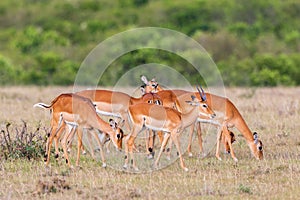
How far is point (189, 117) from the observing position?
38.3 ft

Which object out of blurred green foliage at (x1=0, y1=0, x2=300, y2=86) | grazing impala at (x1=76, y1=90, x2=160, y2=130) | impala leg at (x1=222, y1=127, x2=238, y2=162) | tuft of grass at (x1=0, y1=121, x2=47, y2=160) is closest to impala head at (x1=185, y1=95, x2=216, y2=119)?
impala leg at (x1=222, y1=127, x2=238, y2=162)

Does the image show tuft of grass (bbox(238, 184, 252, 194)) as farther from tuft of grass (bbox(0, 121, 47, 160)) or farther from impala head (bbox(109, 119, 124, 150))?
tuft of grass (bbox(0, 121, 47, 160))

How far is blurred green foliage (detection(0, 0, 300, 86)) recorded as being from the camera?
34.1 m

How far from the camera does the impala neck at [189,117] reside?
11.6 meters

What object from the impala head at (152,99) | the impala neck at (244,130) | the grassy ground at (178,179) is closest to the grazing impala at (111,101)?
the impala head at (152,99)

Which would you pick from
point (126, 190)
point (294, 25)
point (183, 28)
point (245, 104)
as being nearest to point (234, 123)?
point (126, 190)

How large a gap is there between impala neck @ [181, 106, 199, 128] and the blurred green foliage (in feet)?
65.9

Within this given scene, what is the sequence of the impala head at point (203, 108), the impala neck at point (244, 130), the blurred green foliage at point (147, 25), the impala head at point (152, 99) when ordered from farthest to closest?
the blurred green foliage at point (147, 25) → the impala head at point (152, 99) → the impala neck at point (244, 130) → the impala head at point (203, 108)

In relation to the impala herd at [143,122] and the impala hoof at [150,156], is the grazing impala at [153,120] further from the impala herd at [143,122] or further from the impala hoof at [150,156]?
the impala hoof at [150,156]

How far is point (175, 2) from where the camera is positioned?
60.8 meters

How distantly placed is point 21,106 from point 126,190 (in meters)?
10.5

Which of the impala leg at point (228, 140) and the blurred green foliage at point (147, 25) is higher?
the blurred green foliage at point (147, 25)

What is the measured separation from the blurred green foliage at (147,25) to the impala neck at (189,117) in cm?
2008

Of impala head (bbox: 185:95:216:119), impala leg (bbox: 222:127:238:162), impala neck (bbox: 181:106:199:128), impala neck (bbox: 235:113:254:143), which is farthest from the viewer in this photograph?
impala neck (bbox: 235:113:254:143)
